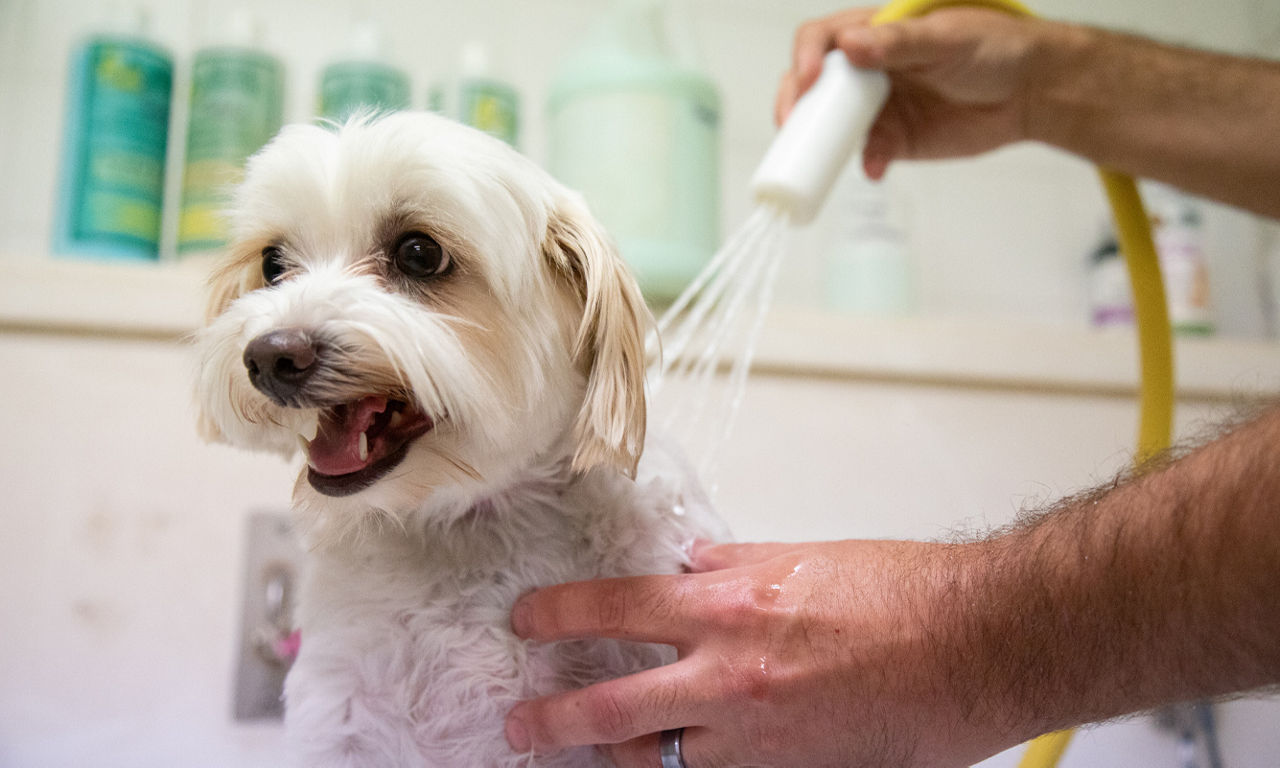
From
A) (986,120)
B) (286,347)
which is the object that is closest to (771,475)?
(986,120)

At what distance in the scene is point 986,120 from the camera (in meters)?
0.92

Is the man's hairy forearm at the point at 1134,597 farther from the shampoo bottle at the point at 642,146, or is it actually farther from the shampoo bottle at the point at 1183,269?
the shampoo bottle at the point at 1183,269

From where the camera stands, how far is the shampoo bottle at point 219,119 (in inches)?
38.3

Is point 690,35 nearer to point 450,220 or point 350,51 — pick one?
point 350,51

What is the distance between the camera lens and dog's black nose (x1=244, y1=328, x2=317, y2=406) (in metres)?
0.43

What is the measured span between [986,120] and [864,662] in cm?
64

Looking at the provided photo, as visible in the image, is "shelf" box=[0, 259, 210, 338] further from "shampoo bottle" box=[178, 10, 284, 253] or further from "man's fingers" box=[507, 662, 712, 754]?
"man's fingers" box=[507, 662, 712, 754]

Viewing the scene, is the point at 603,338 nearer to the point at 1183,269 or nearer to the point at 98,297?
the point at 98,297

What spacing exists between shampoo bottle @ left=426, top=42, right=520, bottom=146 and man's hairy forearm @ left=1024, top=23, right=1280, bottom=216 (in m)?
0.56

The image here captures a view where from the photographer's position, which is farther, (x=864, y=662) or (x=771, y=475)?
(x=771, y=475)

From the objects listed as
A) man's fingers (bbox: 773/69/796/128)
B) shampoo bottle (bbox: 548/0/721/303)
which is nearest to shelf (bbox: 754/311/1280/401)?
shampoo bottle (bbox: 548/0/721/303)

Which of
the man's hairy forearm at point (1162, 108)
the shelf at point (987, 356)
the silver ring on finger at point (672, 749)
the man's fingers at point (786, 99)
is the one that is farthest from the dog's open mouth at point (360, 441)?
the man's hairy forearm at point (1162, 108)

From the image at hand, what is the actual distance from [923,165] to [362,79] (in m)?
0.73

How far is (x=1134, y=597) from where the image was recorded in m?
0.43
